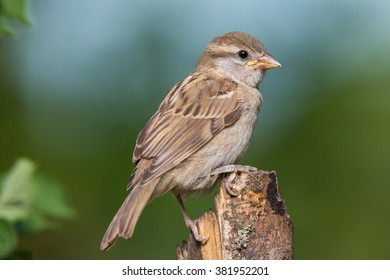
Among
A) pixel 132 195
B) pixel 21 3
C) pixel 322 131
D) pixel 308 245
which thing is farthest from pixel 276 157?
pixel 21 3

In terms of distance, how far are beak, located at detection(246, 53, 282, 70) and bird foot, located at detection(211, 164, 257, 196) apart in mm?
1098

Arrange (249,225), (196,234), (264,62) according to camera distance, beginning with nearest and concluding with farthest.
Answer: (249,225) → (196,234) → (264,62)

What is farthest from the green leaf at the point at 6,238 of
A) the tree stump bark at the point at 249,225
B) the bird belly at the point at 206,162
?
the bird belly at the point at 206,162

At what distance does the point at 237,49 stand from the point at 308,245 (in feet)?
5.31

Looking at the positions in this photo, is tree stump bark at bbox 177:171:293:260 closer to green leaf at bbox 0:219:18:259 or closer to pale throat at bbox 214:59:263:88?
green leaf at bbox 0:219:18:259

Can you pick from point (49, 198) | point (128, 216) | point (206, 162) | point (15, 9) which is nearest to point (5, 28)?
point (15, 9)

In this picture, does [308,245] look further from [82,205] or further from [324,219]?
[82,205]

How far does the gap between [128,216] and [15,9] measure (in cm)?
161

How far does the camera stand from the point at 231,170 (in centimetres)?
484

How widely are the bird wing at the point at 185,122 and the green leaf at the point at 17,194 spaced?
1.54 m

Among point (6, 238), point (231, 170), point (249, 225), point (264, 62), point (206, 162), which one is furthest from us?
point (264, 62)

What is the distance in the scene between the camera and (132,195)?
15.9 feet

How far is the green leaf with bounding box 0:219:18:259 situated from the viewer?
314 cm

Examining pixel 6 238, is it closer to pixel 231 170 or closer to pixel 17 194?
pixel 17 194
